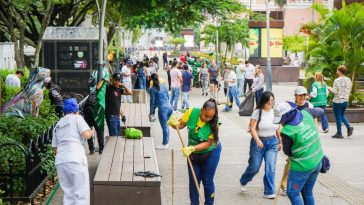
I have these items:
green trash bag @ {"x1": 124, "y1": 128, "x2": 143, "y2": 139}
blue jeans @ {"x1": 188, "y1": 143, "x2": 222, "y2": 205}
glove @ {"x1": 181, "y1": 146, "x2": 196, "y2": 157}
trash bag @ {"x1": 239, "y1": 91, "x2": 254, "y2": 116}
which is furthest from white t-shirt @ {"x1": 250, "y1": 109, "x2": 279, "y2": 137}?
trash bag @ {"x1": 239, "y1": 91, "x2": 254, "y2": 116}

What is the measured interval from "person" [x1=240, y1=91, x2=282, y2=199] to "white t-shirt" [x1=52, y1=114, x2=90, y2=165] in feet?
9.04

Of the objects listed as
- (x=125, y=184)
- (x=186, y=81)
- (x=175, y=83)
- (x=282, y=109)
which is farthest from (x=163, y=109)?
(x=186, y=81)

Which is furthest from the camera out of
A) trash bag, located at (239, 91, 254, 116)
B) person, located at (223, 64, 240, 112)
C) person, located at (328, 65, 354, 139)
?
person, located at (223, 64, 240, 112)

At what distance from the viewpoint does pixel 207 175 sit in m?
9.25

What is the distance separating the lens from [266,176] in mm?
10742

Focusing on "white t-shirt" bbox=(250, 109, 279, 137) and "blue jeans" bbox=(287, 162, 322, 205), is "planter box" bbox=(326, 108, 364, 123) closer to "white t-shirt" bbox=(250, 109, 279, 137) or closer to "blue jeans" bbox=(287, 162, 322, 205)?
"white t-shirt" bbox=(250, 109, 279, 137)

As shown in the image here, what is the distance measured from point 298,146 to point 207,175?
1.50 m

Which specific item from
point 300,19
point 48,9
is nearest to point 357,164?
point 48,9

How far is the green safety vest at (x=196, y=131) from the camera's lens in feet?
29.8

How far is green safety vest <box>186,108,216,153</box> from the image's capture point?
907cm

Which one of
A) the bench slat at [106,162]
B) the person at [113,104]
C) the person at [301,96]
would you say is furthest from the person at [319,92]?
the person at [301,96]

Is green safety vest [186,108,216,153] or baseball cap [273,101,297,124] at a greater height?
baseball cap [273,101,297,124]

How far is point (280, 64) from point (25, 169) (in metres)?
35.4

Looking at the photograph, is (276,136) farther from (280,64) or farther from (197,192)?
(280,64)
